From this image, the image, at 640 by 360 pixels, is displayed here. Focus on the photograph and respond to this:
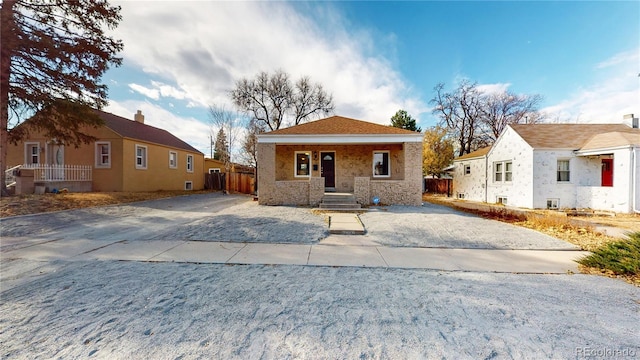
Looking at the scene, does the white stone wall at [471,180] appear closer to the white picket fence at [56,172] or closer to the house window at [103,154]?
the house window at [103,154]

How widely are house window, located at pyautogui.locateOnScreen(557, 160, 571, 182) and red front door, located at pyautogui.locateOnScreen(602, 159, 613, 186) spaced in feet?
4.97

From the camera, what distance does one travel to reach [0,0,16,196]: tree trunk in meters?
8.05

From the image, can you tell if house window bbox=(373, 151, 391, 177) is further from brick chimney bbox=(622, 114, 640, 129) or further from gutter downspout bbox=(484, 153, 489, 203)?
brick chimney bbox=(622, 114, 640, 129)

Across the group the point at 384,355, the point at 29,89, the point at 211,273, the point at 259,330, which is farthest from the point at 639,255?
the point at 29,89

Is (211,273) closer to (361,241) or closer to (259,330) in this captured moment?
(259,330)

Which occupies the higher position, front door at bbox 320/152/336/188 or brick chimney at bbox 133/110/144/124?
brick chimney at bbox 133/110/144/124

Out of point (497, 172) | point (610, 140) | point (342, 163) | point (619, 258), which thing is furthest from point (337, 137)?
point (610, 140)

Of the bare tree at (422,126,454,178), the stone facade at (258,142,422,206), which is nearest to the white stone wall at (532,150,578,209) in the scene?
the stone facade at (258,142,422,206)

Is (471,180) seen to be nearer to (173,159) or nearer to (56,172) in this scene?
(173,159)

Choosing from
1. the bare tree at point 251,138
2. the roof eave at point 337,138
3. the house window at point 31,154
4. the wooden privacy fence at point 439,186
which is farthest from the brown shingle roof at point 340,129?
the house window at point 31,154

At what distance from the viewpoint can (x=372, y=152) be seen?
13516 millimetres

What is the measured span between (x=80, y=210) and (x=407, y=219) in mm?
12617

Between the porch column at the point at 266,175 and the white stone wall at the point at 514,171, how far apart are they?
13.8 meters

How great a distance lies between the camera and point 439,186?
72.9 ft
